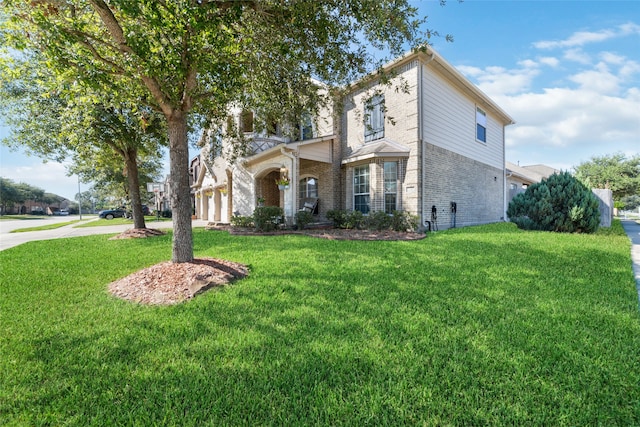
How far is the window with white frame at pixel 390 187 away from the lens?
1046 cm

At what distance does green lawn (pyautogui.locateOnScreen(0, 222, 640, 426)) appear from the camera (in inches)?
69.7

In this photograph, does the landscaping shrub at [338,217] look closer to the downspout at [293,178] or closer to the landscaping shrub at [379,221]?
the landscaping shrub at [379,221]

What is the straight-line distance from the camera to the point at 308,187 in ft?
45.2

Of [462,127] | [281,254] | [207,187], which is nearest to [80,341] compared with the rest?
[281,254]

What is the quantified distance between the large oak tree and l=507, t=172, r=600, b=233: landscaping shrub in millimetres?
7835

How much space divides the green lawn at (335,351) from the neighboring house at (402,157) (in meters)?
5.68

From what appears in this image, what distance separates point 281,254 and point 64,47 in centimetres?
483

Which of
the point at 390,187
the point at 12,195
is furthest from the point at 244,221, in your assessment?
the point at 12,195

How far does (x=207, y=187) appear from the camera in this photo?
1903cm

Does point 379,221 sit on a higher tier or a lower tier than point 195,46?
lower

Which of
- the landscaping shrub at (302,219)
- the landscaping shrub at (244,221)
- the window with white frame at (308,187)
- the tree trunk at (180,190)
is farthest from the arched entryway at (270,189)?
the tree trunk at (180,190)

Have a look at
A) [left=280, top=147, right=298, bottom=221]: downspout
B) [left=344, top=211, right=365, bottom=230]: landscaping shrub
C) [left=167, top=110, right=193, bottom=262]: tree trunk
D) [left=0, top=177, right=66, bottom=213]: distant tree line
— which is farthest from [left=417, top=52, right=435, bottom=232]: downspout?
[left=0, top=177, right=66, bottom=213]: distant tree line

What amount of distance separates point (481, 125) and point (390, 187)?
7.21m

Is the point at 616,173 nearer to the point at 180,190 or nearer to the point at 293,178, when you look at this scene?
the point at 293,178
